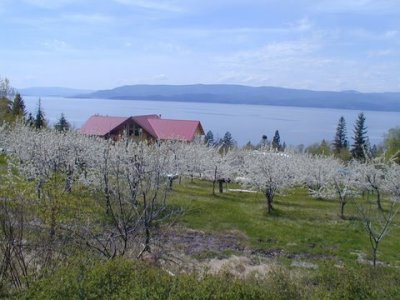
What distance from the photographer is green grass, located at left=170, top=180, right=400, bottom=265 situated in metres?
15.3

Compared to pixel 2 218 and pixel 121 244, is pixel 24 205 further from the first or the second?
pixel 121 244

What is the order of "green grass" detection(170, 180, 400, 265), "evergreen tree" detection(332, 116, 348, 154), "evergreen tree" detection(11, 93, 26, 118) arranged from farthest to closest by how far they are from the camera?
"evergreen tree" detection(332, 116, 348, 154) → "evergreen tree" detection(11, 93, 26, 118) → "green grass" detection(170, 180, 400, 265)

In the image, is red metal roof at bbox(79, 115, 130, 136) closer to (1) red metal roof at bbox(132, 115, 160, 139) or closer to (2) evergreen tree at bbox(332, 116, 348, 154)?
(1) red metal roof at bbox(132, 115, 160, 139)

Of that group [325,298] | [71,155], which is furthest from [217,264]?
[71,155]

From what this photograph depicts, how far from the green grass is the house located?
2627 centimetres

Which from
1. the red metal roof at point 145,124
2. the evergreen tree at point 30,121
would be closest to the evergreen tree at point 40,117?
the evergreen tree at point 30,121

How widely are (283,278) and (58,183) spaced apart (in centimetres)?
480

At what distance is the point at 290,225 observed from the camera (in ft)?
59.8

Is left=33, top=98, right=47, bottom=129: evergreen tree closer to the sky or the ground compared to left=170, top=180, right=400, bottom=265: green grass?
closer to the sky

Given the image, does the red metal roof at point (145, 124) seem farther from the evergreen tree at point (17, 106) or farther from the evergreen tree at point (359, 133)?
the evergreen tree at point (359, 133)

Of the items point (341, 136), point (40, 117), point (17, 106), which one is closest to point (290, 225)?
point (40, 117)

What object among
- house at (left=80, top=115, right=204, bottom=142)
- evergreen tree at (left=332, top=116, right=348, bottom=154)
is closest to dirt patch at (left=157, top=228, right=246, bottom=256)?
house at (left=80, top=115, right=204, bottom=142)

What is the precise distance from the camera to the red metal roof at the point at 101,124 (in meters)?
51.1

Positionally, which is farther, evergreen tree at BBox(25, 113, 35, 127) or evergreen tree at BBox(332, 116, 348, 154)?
evergreen tree at BBox(332, 116, 348, 154)
